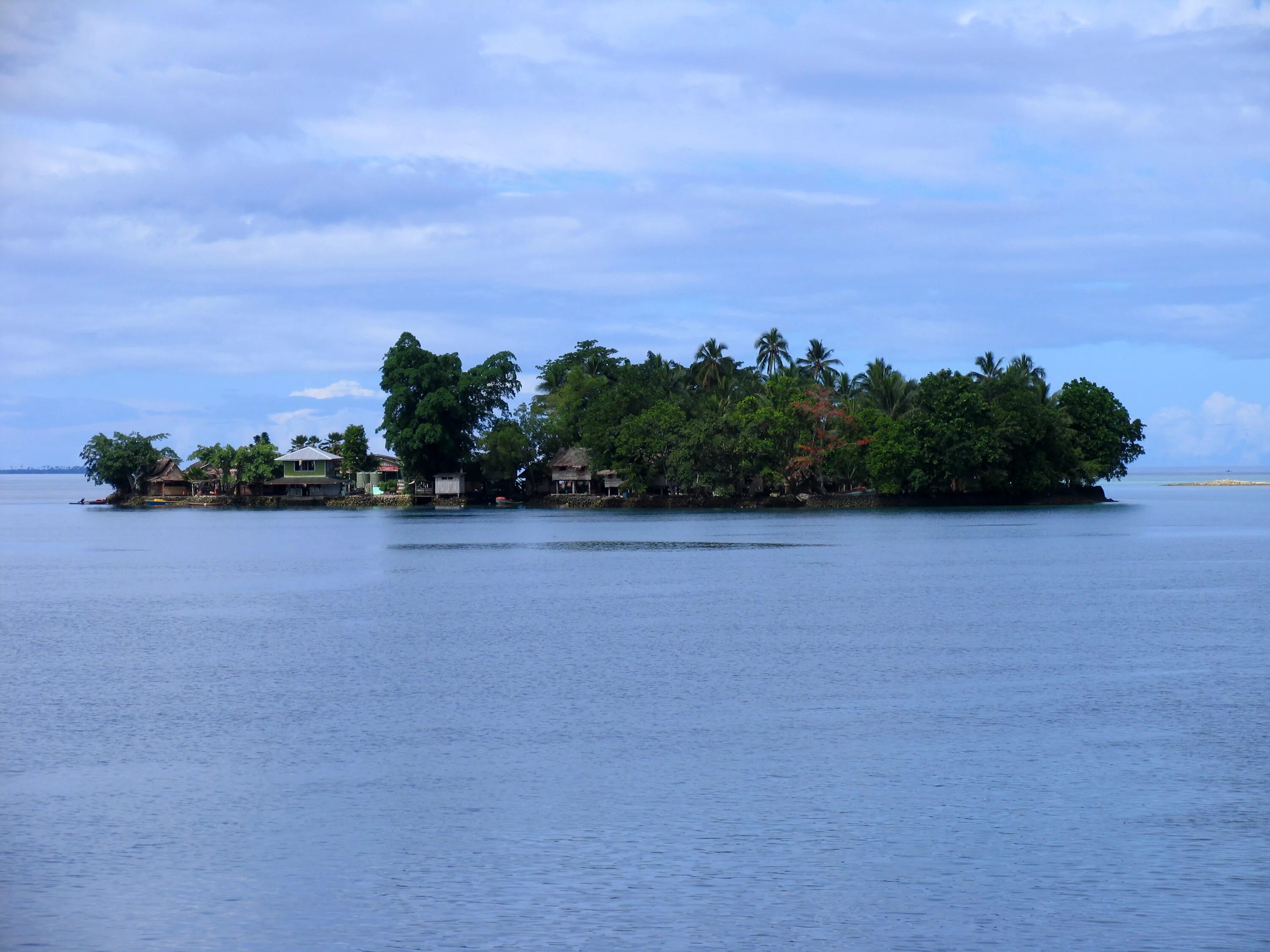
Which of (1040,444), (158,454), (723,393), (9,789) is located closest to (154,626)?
(9,789)

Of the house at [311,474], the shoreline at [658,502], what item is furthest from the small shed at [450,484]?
the house at [311,474]

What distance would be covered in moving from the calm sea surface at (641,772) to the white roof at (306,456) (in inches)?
3743

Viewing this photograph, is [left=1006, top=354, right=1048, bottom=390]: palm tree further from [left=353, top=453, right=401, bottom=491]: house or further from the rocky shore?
[left=353, top=453, right=401, bottom=491]: house

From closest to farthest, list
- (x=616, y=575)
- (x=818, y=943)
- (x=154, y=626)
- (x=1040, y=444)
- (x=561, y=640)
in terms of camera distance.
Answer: (x=818, y=943) → (x=561, y=640) → (x=154, y=626) → (x=616, y=575) → (x=1040, y=444)

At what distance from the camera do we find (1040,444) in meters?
93.8

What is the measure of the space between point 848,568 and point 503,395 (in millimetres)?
75725

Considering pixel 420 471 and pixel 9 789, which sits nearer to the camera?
pixel 9 789

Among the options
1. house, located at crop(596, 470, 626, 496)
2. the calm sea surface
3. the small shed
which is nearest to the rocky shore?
the small shed

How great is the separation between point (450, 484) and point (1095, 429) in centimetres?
5813

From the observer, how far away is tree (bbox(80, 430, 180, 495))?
137 meters

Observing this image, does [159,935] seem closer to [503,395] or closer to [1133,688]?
[1133,688]

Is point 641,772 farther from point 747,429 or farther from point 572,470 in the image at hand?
point 572,470

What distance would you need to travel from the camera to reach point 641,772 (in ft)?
53.8

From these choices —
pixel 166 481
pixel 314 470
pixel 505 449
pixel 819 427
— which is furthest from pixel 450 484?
pixel 819 427
